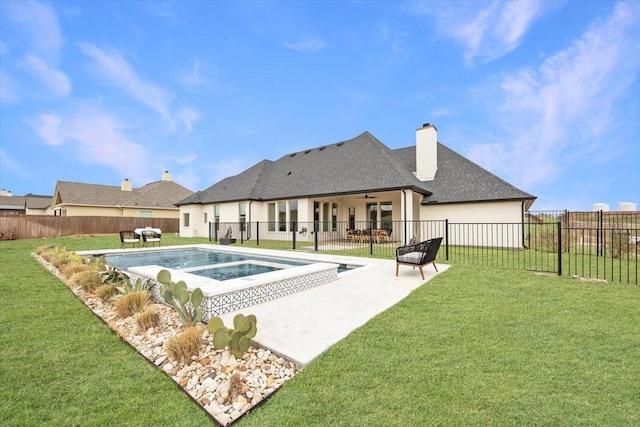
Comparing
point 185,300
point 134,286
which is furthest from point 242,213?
point 185,300

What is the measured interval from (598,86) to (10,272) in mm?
21963

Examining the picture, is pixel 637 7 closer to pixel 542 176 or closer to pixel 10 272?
pixel 542 176

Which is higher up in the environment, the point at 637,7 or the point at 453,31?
the point at 453,31

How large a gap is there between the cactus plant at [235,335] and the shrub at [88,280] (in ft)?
15.7

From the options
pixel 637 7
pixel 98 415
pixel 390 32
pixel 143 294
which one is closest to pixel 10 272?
pixel 143 294

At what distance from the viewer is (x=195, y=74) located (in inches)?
627

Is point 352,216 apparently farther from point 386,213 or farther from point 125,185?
point 125,185

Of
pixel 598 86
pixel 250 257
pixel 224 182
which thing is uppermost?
pixel 598 86

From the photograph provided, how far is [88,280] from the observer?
21.1ft

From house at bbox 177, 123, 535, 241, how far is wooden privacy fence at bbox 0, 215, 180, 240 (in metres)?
6.20

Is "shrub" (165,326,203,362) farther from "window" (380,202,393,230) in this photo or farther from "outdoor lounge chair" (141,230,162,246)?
"window" (380,202,393,230)

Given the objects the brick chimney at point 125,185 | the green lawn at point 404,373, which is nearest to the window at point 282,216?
the green lawn at point 404,373

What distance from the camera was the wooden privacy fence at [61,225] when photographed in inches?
808

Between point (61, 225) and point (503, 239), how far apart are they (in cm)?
3132
